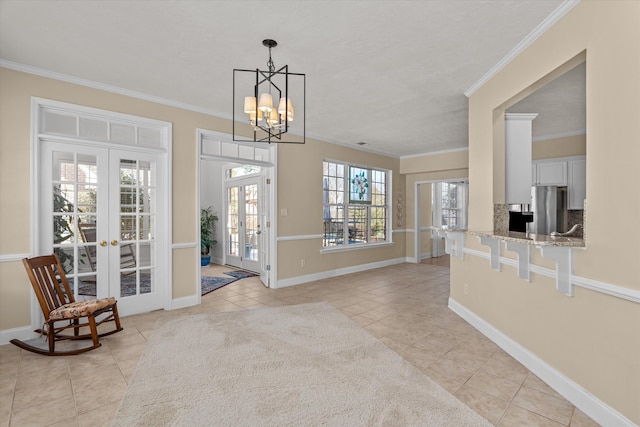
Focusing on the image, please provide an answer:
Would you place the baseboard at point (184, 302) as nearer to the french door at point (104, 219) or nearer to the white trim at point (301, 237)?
the french door at point (104, 219)

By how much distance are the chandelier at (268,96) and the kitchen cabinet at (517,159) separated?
7.02ft

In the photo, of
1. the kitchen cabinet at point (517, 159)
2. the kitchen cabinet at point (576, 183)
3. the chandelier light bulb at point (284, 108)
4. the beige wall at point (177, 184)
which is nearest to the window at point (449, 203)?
the beige wall at point (177, 184)

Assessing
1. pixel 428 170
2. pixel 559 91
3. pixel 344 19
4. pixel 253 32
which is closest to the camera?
pixel 344 19

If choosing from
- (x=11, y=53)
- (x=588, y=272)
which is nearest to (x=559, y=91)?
(x=588, y=272)

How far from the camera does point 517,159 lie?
3.15 meters

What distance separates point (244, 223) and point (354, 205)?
7.94 feet

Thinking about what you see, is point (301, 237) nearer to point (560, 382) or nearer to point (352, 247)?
point (352, 247)

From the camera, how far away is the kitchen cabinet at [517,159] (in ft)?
10.3

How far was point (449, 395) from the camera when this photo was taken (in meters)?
2.10

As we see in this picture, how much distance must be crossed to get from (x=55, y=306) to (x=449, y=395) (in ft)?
11.3

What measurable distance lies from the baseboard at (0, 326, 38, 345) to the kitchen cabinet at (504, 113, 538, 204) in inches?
193

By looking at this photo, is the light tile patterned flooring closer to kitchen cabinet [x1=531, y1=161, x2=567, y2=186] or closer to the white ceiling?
the white ceiling

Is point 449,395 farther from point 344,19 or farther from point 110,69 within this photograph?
point 110,69

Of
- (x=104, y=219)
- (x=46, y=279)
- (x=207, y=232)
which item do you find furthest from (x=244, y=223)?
(x=46, y=279)
